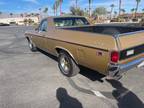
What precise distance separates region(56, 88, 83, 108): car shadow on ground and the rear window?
2574mm

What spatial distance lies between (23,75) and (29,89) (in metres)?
1.15

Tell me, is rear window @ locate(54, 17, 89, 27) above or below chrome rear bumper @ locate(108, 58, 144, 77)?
above

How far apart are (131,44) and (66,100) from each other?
1930mm

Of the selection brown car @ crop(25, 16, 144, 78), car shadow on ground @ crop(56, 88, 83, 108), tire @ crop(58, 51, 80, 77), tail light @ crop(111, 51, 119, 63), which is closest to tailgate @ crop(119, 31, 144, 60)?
brown car @ crop(25, 16, 144, 78)

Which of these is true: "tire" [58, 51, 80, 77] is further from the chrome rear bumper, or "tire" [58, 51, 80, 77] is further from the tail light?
the tail light

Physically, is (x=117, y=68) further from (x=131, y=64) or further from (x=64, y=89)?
(x=64, y=89)

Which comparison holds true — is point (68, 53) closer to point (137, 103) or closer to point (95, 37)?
point (95, 37)

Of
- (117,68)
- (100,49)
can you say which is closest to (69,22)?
(100,49)

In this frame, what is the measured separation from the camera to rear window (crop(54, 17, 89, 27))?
20.1ft

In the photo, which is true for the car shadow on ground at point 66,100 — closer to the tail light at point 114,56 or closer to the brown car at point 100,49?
the brown car at point 100,49

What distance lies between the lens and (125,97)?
13.1 ft

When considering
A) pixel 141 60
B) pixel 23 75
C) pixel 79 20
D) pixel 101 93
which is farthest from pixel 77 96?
pixel 79 20

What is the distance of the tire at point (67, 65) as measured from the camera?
16.4 ft

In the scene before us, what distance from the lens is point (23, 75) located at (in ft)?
18.3
